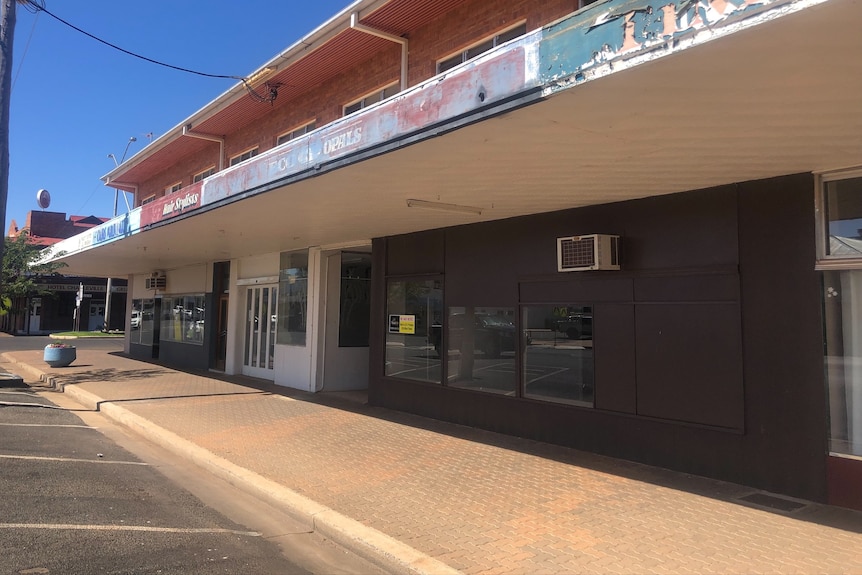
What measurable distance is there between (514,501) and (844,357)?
11.0 ft

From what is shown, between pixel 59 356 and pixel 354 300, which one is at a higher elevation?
pixel 354 300

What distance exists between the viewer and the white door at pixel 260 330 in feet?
49.2

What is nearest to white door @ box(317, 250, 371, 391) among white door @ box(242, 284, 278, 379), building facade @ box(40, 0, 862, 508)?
building facade @ box(40, 0, 862, 508)

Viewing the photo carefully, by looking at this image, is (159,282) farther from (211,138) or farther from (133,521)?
(133,521)

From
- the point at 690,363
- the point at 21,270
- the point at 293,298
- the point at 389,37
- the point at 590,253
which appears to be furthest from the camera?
the point at 21,270

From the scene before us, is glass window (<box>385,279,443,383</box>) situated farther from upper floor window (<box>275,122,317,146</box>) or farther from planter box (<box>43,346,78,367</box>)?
planter box (<box>43,346,78,367</box>)

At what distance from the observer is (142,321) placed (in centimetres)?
2322

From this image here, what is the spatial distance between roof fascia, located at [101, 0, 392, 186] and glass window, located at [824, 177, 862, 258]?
6374mm

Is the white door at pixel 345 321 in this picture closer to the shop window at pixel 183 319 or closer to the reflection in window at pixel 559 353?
the reflection in window at pixel 559 353

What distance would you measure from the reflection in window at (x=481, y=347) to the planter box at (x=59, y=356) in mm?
13103

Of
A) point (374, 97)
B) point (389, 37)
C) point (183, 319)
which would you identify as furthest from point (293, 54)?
point (183, 319)

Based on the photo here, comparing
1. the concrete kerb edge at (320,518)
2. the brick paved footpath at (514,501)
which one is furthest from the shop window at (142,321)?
the concrete kerb edge at (320,518)

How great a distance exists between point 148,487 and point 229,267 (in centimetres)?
1149

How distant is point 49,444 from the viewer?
7.82 meters
